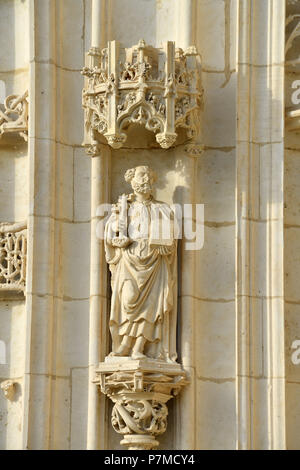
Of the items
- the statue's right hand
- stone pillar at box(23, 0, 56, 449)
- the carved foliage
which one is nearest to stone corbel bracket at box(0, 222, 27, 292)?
stone pillar at box(23, 0, 56, 449)

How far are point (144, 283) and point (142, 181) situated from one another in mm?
851

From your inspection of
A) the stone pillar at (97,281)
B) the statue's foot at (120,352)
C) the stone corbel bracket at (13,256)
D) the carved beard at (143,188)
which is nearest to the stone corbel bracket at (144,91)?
the stone pillar at (97,281)

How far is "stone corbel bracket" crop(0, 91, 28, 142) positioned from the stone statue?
132 centimetres

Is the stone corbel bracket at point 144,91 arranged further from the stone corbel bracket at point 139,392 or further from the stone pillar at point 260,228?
the stone corbel bracket at point 139,392

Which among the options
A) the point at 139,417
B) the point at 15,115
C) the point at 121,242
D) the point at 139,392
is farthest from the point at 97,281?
the point at 15,115

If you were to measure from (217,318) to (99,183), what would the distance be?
1.46 m

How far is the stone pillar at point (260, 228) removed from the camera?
15.1m

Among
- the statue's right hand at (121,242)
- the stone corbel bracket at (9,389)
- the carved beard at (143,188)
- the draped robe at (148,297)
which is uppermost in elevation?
the carved beard at (143,188)

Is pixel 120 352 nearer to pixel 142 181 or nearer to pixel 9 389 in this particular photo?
pixel 9 389

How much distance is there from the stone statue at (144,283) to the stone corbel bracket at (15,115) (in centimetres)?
132

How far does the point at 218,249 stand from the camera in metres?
15.6

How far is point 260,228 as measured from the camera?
608 inches
